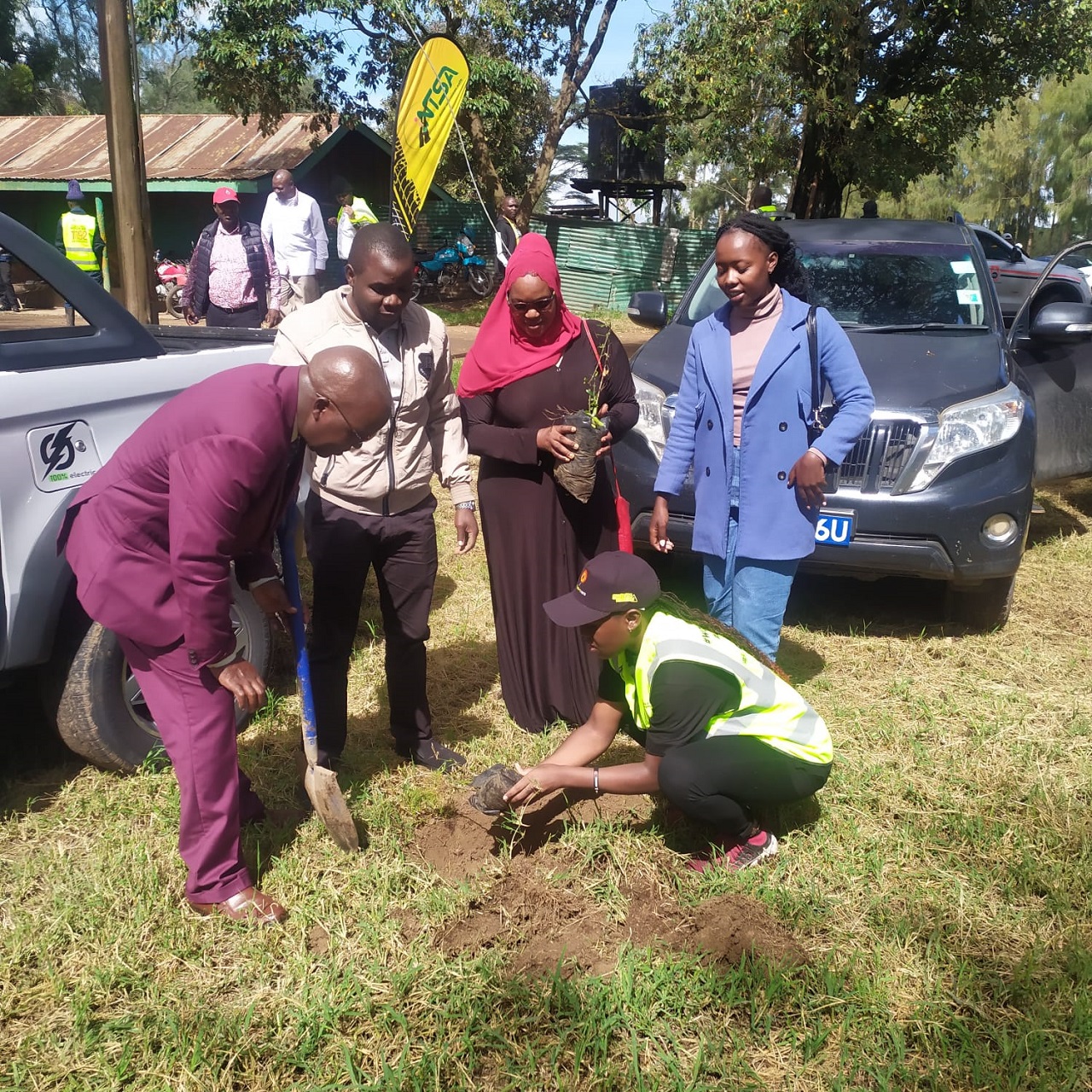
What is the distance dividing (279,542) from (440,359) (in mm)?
836

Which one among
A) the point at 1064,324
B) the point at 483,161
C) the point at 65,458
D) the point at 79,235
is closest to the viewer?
the point at 65,458

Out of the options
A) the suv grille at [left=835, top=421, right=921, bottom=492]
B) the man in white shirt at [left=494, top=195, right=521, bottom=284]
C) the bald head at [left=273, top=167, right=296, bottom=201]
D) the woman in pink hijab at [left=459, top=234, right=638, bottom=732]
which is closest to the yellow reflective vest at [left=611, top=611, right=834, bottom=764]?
the woman in pink hijab at [left=459, top=234, right=638, bottom=732]

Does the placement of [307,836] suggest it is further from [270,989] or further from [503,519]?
[503,519]

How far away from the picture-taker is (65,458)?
321 cm

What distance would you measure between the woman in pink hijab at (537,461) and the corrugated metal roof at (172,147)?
1843 centimetres

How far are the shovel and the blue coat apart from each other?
1.47 meters

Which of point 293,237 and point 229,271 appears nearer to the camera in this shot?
point 229,271

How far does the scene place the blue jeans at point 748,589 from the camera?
12.0 ft

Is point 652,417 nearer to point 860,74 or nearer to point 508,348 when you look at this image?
point 508,348

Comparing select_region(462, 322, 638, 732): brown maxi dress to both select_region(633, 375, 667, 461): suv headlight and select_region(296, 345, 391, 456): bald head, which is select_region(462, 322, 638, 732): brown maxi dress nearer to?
select_region(633, 375, 667, 461): suv headlight

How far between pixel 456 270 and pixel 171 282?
5.95 metres

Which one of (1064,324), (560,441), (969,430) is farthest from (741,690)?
(1064,324)

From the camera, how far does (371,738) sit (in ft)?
13.2

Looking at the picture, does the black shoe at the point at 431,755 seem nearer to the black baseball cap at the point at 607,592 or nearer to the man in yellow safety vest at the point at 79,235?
the black baseball cap at the point at 607,592
